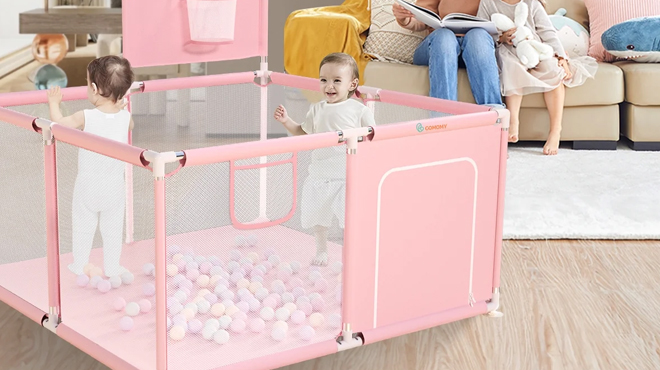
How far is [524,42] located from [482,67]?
22cm

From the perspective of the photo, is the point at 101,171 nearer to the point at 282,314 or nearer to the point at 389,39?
the point at 282,314

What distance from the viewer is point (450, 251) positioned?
5.88 feet

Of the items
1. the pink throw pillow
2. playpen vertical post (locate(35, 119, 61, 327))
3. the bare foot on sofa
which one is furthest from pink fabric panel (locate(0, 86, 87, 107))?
the pink throw pillow

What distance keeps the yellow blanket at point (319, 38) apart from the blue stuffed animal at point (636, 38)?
98 cm

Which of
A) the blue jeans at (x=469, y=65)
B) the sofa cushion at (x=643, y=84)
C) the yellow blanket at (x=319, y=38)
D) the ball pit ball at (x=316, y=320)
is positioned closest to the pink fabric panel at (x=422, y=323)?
the ball pit ball at (x=316, y=320)

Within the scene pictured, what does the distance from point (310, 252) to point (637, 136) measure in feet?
6.42

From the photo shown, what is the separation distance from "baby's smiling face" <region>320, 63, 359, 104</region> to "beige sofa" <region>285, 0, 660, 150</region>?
1.41 metres

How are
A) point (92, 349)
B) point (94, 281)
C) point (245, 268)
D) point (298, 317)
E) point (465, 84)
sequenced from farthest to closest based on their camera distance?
point (465, 84) < point (245, 268) < point (94, 281) < point (298, 317) < point (92, 349)

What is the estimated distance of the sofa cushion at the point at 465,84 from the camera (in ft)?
11.3

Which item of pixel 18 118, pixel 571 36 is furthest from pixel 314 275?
pixel 571 36

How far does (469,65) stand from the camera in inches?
131

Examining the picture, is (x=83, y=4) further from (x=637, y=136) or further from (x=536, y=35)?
(x=637, y=136)

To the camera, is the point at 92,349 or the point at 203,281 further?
the point at 203,281

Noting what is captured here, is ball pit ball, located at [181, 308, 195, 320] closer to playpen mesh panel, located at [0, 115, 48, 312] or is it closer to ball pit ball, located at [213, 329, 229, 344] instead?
ball pit ball, located at [213, 329, 229, 344]
